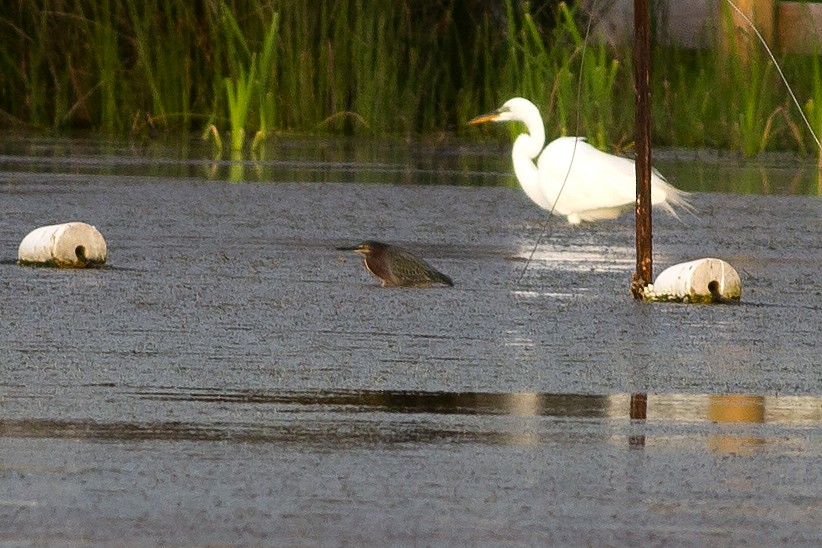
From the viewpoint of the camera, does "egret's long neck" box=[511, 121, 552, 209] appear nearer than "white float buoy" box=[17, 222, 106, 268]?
No

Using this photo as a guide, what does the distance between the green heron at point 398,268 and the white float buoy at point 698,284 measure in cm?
80

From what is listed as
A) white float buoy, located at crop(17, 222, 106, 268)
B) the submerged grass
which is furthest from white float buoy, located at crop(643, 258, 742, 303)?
the submerged grass

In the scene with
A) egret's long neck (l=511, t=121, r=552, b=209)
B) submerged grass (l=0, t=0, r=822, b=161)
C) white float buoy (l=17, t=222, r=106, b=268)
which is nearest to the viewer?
white float buoy (l=17, t=222, r=106, b=268)

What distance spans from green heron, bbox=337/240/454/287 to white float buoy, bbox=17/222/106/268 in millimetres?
1079

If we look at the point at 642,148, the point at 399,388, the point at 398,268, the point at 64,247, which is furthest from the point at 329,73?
the point at 399,388

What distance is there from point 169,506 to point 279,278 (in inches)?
169

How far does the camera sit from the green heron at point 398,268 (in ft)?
26.1

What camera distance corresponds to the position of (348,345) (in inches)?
253

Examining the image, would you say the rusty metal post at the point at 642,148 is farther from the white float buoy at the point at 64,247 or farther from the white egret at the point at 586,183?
the white egret at the point at 586,183

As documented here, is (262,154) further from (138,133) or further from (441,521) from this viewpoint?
(441,521)

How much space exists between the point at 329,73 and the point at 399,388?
1182 centimetres

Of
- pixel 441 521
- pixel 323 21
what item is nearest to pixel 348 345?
pixel 441 521

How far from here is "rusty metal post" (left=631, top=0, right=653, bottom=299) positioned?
769cm

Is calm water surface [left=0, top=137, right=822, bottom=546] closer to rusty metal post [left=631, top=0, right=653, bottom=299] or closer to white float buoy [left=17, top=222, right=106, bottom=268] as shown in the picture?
white float buoy [left=17, top=222, right=106, bottom=268]
